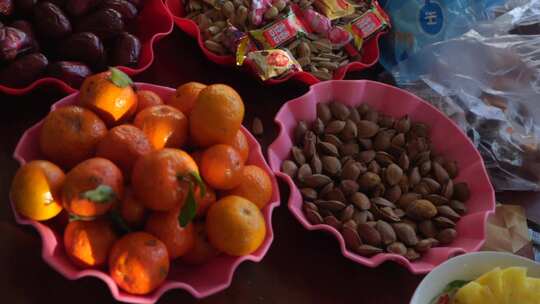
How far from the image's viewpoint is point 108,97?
2.12ft

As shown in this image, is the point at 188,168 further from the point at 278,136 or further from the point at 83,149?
the point at 278,136

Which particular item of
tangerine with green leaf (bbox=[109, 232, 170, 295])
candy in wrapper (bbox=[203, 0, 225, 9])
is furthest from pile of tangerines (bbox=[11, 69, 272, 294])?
candy in wrapper (bbox=[203, 0, 225, 9])

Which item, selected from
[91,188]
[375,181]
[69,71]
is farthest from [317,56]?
[91,188]

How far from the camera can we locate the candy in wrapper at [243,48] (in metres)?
0.90

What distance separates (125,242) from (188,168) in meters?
0.10

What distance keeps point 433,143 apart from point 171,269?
0.50 meters

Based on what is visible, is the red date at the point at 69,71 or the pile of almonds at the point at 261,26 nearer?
the red date at the point at 69,71

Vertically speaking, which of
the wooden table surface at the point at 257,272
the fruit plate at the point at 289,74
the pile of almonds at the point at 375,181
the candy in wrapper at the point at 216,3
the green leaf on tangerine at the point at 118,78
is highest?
the green leaf on tangerine at the point at 118,78

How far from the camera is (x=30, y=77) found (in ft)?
2.52

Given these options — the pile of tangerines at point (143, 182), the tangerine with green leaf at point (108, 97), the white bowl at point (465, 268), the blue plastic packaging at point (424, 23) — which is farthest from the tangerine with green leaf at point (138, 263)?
the blue plastic packaging at point (424, 23)

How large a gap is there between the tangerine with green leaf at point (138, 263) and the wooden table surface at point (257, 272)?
0.31 ft

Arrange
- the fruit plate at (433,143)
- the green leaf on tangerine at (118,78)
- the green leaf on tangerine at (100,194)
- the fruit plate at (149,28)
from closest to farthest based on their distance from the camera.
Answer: the green leaf on tangerine at (100,194)
the green leaf on tangerine at (118,78)
the fruit plate at (433,143)
the fruit plate at (149,28)

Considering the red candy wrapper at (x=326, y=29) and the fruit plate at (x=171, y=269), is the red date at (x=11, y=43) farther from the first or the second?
the red candy wrapper at (x=326, y=29)

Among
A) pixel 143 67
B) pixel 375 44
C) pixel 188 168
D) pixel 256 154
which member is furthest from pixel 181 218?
pixel 375 44
